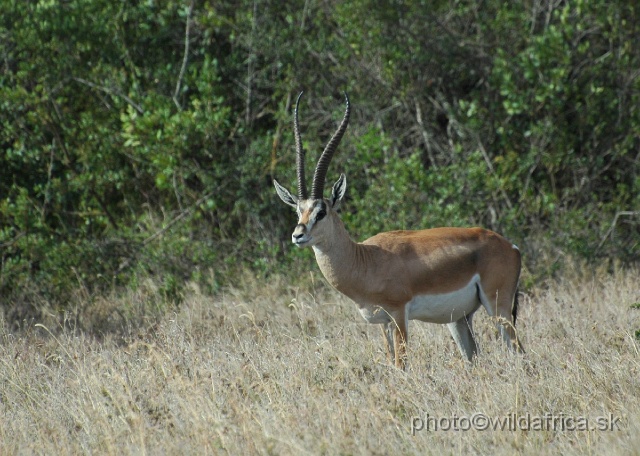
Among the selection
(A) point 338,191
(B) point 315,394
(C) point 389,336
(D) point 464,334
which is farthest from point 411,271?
(B) point 315,394

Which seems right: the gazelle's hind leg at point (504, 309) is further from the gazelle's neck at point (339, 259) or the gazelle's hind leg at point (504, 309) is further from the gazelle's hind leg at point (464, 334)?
the gazelle's neck at point (339, 259)

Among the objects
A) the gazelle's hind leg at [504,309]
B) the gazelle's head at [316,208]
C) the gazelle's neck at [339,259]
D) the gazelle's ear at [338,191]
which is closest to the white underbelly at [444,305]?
the gazelle's hind leg at [504,309]

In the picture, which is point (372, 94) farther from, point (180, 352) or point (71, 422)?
point (71, 422)

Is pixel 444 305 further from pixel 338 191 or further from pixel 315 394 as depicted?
pixel 315 394

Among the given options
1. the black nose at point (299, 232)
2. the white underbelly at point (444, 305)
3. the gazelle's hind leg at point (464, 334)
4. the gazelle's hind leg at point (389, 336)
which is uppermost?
the black nose at point (299, 232)

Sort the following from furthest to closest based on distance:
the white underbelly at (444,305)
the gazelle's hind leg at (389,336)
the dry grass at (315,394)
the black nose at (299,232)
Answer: the white underbelly at (444,305), the gazelle's hind leg at (389,336), the black nose at (299,232), the dry grass at (315,394)

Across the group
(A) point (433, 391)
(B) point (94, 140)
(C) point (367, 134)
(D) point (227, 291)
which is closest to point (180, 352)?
(A) point (433, 391)

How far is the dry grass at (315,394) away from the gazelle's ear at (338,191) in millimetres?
1093

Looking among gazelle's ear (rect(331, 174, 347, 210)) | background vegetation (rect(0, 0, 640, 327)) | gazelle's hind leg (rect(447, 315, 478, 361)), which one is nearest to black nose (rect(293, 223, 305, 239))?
gazelle's ear (rect(331, 174, 347, 210))

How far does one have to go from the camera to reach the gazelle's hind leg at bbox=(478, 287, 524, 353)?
7547 millimetres

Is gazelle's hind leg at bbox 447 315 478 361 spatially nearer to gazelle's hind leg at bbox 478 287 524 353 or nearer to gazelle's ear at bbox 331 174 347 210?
gazelle's hind leg at bbox 478 287 524 353

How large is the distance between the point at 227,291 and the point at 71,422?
5415 mm

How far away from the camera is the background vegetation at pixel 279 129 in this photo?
460 inches

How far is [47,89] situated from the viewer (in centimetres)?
1230
